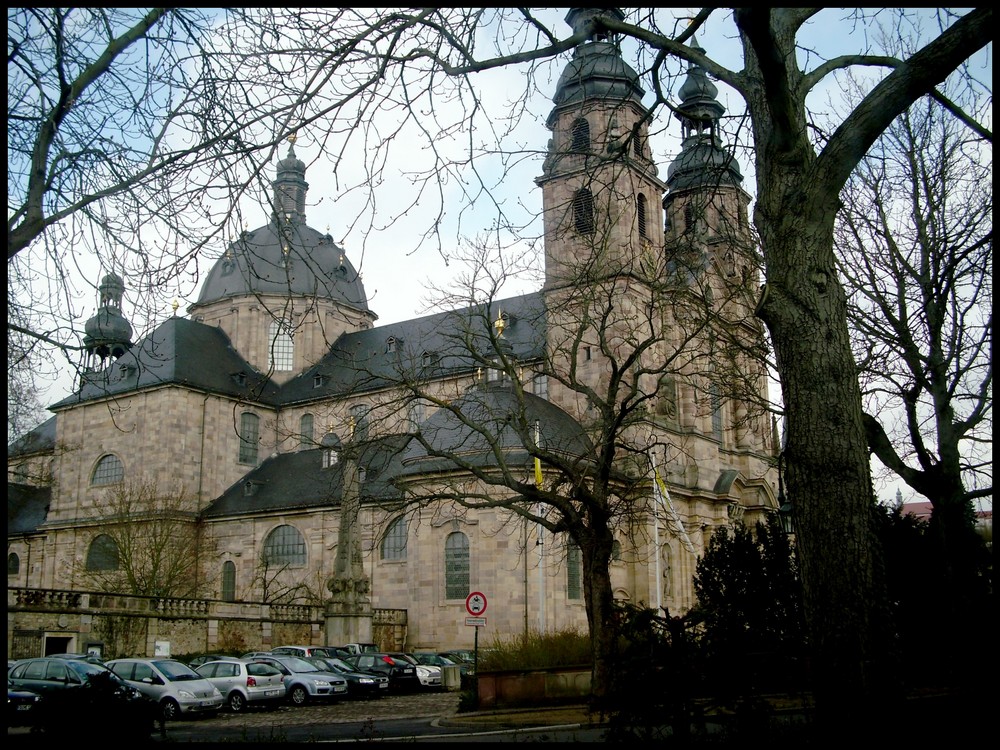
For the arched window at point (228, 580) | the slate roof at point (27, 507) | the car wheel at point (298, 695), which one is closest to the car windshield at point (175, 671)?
the car wheel at point (298, 695)

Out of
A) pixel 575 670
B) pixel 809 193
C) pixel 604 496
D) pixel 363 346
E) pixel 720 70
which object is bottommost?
pixel 575 670

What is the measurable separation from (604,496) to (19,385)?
34.1 ft

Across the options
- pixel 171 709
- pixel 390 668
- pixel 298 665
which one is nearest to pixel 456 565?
pixel 390 668

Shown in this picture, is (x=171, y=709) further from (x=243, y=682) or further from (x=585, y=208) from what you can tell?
(x=585, y=208)

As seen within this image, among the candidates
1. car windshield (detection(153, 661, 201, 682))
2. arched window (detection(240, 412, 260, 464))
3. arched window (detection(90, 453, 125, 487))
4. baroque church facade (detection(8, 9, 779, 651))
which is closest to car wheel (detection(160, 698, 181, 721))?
car windshield (detection(153, 661, 201, 682))

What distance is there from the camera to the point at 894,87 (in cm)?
749

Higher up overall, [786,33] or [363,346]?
[363,346]

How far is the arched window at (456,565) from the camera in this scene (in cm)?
3975

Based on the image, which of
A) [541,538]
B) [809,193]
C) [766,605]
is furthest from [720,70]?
[541,538]

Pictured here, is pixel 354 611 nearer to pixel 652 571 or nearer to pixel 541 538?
pixel 541 538

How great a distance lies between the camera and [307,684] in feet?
83.5

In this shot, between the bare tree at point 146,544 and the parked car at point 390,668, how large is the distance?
16007 mm

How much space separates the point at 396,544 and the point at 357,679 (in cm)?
1767

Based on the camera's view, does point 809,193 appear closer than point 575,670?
Yes
